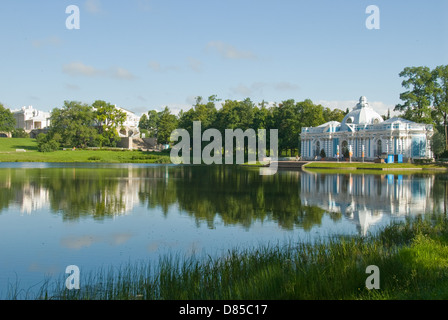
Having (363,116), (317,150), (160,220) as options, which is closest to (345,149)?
(317,150)

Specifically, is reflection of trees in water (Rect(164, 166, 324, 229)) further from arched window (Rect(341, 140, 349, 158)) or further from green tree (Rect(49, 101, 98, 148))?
green tree (Rect(49, 101, 98, 148))

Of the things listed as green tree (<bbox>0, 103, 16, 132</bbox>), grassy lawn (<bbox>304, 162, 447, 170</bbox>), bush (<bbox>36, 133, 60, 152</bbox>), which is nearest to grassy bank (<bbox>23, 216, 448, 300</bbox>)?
grassy lawn (<bbox>304, 162, 447, 170</bbox>)

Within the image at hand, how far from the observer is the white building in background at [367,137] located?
68188 millimetres

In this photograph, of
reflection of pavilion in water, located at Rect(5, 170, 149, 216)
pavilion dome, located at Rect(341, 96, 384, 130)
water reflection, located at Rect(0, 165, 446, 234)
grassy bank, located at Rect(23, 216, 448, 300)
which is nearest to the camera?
grassy bank, located at Rect(23, 216, 448, 300)

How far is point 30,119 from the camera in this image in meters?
144

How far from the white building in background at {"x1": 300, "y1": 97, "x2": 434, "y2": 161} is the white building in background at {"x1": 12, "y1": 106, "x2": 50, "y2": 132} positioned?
94.6m

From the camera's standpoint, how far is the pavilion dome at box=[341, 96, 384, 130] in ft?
252

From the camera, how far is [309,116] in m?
84.9

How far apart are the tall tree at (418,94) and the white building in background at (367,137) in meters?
1.58

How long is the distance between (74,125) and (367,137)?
6043cm

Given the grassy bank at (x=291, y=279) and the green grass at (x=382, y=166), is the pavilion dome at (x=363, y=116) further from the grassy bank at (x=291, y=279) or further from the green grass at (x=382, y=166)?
the grassy bank at (x=291, y=279)

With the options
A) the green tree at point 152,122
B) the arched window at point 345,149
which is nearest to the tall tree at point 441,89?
the arched window at point 345,149
